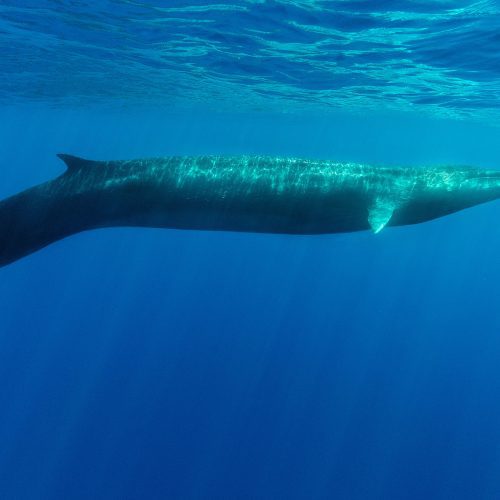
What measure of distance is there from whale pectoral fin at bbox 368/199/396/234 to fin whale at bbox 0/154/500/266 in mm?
18

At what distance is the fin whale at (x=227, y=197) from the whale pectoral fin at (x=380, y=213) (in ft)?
0.06

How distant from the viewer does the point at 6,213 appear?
821 centimetres

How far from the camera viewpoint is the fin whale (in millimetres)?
8367

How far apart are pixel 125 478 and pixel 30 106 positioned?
39949 millimetres

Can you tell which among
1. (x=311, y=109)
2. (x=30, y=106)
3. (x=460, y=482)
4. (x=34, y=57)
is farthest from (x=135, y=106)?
(x=460, y=482)

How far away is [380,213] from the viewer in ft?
28.0

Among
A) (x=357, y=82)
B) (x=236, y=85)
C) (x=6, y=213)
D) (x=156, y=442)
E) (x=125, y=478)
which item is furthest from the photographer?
(x=236, y=85)

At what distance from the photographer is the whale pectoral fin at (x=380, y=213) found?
830cm

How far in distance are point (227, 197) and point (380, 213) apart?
106 inches

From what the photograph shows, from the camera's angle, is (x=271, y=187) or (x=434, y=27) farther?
(x=434, y=27)

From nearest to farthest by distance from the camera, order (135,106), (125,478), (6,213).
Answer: (6,213)
(125,478)
(135,106)

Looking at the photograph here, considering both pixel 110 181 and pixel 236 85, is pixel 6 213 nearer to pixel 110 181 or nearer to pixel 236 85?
pixel 110 181

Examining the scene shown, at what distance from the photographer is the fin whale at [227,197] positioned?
8.37 metres

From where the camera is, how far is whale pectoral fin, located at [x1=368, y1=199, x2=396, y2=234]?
830 cm
